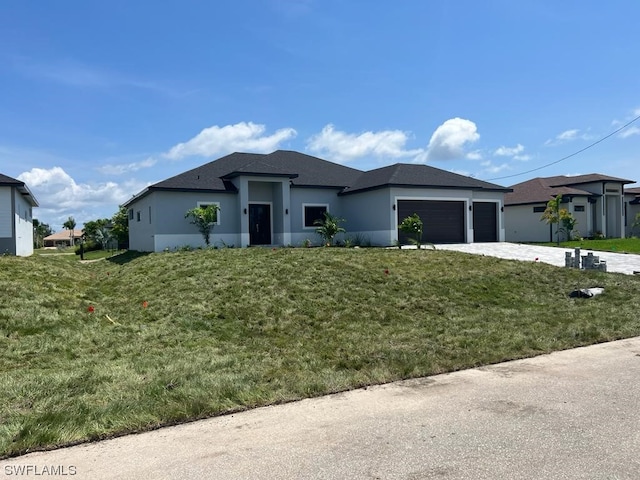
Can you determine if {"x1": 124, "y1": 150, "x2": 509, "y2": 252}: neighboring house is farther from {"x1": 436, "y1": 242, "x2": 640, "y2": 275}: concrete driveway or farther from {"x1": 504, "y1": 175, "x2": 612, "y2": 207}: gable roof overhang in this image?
{"x1": 504, "y1": 175, "x2": 612, "y2": 207}: gable roof overhang

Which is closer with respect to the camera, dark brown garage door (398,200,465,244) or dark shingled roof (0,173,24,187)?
dark shingled roof (0,173,24,187)

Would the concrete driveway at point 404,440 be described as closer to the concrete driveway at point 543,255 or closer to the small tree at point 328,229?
the concrete driveway at point 543,255

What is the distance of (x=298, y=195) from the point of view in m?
24.7

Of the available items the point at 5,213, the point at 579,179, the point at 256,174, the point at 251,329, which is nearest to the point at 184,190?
the point at 256,174

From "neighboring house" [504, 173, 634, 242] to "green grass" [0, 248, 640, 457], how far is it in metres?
19.9

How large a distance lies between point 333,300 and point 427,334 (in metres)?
2.94

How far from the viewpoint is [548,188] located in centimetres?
3531

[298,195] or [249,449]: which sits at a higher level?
[298,195]

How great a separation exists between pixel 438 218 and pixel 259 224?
9.18 meters

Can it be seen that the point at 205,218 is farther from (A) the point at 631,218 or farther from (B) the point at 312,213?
(A) the point at 631,218

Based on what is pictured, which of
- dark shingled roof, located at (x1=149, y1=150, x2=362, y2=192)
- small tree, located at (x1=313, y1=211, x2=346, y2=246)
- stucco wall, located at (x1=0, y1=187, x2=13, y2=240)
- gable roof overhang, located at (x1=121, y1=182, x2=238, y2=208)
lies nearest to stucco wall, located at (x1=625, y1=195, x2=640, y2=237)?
dark shingled roof, located at (x1=149, y1=150, x2=362, y2=192)

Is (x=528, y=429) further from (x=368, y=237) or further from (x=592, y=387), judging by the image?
(x=368, y=237)

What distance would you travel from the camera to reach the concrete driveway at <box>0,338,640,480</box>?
3.42 m

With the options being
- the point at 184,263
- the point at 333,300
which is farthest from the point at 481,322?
the point at 184,263
